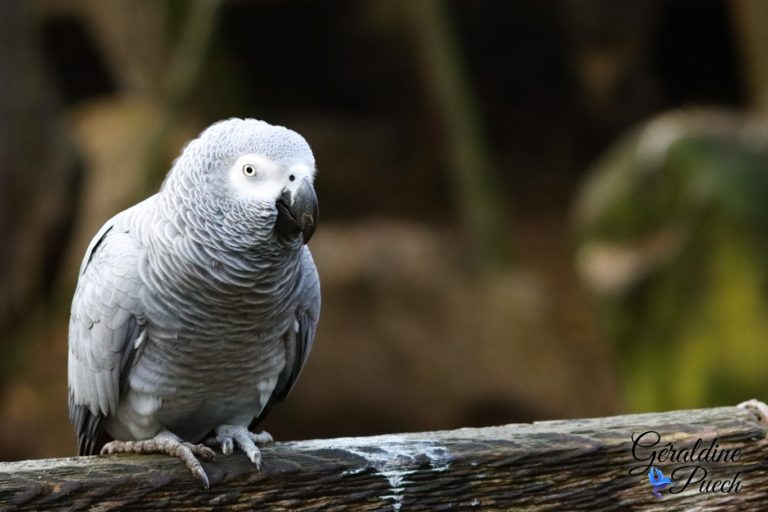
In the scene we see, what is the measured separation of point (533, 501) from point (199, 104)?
462cm

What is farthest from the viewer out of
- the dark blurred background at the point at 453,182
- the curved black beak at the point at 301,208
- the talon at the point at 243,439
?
the dark blurred background at the point at 453,182

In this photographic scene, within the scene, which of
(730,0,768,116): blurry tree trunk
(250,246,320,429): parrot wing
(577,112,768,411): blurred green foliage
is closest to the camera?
(250,246,320,429): parrot wing

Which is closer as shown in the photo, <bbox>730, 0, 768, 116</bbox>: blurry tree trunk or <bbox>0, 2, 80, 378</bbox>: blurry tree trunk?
<bbox>0, 2, 80, 378</bbox>: blurry tree trunk

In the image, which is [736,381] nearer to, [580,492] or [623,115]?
[580,492]

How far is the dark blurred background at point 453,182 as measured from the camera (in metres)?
4.06

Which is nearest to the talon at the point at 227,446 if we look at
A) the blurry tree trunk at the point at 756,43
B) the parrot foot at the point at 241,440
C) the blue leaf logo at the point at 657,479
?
the parrot foot at the point at 241,440

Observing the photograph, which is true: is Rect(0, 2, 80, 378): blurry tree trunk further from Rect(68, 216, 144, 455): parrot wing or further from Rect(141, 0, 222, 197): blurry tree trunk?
Rect(68, 216, 144, 455): parrot wing

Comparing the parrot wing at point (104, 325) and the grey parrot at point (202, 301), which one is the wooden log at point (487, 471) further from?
the parrot wing at point (104, 325)

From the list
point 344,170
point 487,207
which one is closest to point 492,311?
point 487,207

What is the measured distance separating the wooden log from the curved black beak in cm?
41

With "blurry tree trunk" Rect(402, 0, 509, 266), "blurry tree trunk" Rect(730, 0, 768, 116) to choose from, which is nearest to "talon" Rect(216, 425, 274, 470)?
"blurry tree trunk" Rect(402, 0, 509, 266)

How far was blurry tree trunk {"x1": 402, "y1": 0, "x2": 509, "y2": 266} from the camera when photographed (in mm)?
5594

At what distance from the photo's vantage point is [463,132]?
5.72m

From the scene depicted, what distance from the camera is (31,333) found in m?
4.63
